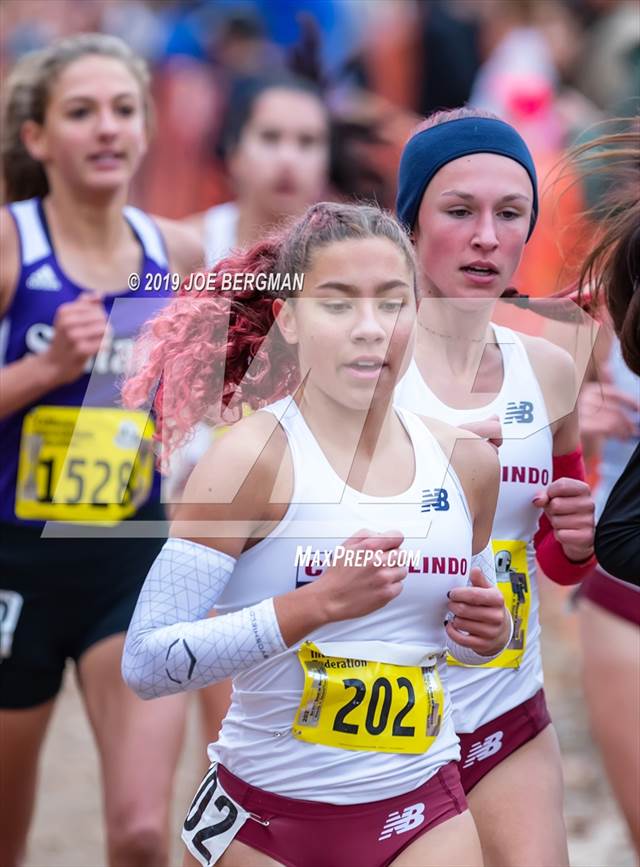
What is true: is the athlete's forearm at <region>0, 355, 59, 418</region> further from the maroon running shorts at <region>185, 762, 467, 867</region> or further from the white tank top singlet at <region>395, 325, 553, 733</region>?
the maroon running shorts at <region>185, 762, 467, 867</region>

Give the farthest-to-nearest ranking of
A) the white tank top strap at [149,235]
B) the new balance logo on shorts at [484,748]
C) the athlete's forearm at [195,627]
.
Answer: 1. the white tank top strap at [149,235]
2. the new balance logo on shorts at [484,748]
3. the athlete's forearm at [195,627]

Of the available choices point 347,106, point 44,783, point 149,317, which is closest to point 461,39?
point 347,106

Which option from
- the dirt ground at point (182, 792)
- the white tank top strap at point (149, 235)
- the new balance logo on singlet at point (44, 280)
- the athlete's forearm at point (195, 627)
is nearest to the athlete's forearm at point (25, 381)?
the new balance logo on singlet at point (44, 280)

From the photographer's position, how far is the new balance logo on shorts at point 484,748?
321cm

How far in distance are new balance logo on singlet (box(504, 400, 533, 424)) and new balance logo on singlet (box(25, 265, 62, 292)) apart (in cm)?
146

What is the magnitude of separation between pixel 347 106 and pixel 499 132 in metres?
4.28

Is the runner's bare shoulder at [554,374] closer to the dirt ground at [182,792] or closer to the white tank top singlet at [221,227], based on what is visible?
the dirt ground at [182,792]

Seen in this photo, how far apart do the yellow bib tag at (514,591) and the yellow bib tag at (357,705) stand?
516 mm

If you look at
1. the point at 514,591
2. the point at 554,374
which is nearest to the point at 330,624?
the point at 514,591

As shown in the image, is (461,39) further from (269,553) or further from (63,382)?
(269,553)

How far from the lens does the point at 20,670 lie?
409cm

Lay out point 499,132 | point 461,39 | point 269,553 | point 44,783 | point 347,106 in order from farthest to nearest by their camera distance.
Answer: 1. point 461,39
2. point 347,106
3. point 44,783
4. point 499,132
5. point 269,553

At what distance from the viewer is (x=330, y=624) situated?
272 cm

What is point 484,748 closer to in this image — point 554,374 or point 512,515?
point 512,515
